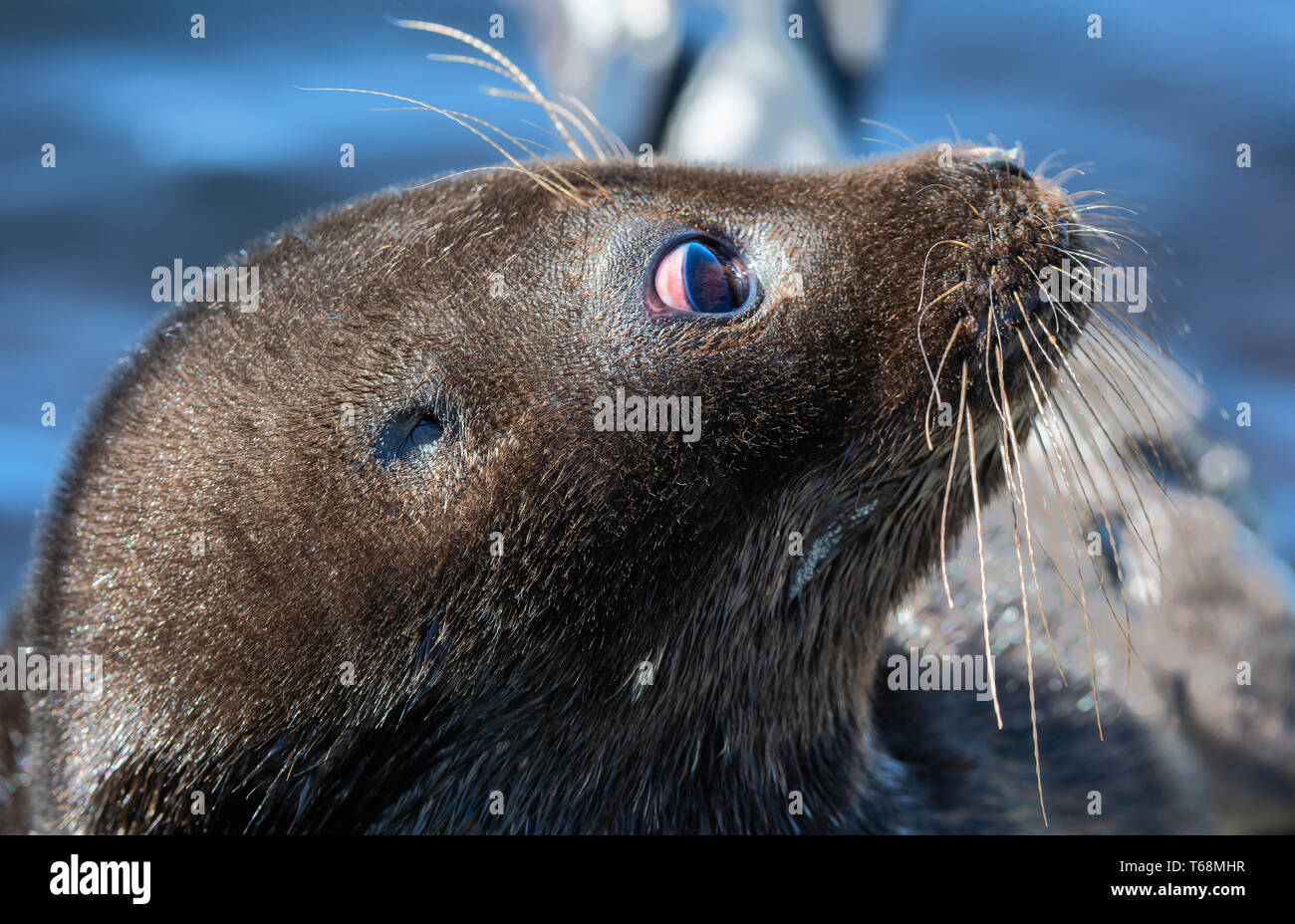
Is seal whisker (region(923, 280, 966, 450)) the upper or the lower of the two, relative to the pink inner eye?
lower

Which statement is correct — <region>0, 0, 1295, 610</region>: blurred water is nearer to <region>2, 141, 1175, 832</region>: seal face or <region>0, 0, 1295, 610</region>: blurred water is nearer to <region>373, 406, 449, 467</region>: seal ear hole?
<region>2, 141, 1175, 832</region>: seal face

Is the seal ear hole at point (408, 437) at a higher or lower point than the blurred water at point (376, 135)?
lower

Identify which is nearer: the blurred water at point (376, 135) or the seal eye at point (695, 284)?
the seal eye at point (695, 284)

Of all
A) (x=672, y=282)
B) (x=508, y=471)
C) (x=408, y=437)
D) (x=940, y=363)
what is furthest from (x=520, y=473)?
(x=940, y=363)

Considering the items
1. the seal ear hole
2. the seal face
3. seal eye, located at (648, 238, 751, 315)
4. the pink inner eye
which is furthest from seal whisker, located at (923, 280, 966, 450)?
the seal ear hole

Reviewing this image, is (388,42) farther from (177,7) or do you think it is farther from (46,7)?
(46,7)

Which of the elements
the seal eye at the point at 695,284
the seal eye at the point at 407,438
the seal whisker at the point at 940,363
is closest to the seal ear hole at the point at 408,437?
the seal eye at the point at 407,438

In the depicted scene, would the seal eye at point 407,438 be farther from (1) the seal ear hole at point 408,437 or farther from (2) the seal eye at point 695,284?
(2) the seal eye at point 695,284
